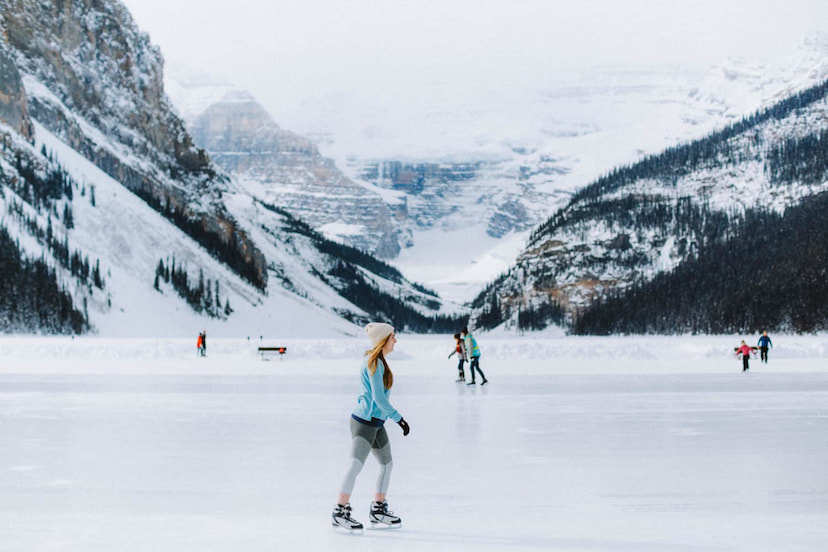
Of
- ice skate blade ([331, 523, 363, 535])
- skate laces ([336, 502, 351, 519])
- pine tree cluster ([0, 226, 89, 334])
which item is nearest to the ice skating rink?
ice skate blade ([331, 523, 363, 535])

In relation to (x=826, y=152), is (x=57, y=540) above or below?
below

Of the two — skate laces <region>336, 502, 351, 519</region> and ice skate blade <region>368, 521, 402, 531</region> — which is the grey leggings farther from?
ice skate blade <region>368, 521, 402, 531</region>

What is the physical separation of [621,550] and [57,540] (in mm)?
6333

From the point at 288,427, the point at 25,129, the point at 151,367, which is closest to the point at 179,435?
the point at 288,427

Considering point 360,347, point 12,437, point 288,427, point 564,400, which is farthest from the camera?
point 360,347

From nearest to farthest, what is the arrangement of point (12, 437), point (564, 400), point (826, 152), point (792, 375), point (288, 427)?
1. point (12, 437)
2. point (288, 427)
3. point (564, 400)
4. point (792, 375)
5. point (826, 152)

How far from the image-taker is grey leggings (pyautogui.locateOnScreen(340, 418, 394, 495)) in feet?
39.7

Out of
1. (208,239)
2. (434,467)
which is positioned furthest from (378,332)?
(208,239)

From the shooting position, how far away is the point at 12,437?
66.4 ft

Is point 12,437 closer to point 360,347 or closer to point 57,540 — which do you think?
point 57,540

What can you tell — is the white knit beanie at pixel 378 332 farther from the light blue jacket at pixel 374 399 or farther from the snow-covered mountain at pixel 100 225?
the snow-covered mountain at pixel 100 225

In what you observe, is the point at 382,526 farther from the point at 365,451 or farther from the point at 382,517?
the point at 365,451

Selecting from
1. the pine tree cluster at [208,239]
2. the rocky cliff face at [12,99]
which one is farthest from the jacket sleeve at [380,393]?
the pine tree cluster at [208,239]

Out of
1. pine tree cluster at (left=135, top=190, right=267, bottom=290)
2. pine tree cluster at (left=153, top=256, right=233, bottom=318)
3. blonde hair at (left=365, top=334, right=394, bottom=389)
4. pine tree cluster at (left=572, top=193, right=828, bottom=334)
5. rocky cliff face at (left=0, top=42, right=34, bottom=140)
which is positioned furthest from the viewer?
pine tree cluster at (left=135, top=190, right=267, bottom=290)
